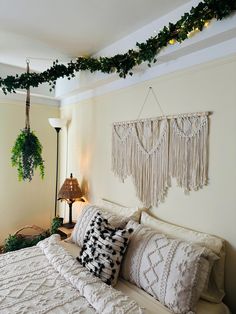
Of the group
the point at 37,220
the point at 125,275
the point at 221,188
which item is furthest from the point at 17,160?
the point at 221,188

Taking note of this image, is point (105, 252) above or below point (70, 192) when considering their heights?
below

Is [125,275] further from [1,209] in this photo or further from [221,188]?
[1,209]

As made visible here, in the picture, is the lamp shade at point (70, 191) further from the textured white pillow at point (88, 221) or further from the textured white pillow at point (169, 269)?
the textured white pillow at point (169, 269)

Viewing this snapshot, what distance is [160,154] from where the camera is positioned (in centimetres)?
214

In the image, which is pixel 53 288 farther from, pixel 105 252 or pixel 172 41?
pixel 172 41

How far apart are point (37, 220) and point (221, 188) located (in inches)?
117

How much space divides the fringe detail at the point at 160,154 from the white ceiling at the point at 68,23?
87cm

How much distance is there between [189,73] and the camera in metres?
1.93

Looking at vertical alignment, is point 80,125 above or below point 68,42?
below

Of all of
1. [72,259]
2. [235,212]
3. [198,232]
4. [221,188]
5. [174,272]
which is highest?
[221,188]

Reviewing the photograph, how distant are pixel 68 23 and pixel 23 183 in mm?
2396

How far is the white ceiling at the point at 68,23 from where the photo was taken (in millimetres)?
1825

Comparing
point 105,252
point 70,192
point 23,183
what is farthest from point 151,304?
point 23,183

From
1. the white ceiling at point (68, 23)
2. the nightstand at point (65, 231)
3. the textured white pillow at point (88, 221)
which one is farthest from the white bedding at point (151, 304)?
the white ceiling at point (68, 23)
